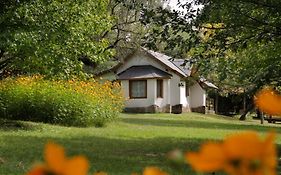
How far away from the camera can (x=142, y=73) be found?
39594mm

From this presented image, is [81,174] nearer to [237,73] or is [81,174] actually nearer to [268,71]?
[268,71]

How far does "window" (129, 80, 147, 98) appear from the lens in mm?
39594

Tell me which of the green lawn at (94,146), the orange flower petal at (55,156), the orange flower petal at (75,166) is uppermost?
the orange flower petal at (55,156)

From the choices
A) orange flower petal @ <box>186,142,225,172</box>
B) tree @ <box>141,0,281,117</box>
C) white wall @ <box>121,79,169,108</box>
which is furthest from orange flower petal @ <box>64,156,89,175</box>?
white wall @ <box>121,79,169,108</box>

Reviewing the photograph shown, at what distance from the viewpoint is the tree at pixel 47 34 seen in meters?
16.8

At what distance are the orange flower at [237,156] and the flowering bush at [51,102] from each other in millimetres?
19932

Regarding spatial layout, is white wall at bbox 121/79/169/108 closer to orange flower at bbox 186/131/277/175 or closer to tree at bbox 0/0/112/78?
tree at bbox 0/0/112/78

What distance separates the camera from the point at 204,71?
12109mm

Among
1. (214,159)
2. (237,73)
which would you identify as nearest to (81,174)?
(214,159)

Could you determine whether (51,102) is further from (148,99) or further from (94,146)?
(148,99)

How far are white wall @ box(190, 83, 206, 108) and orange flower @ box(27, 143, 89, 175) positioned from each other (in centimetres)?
4333

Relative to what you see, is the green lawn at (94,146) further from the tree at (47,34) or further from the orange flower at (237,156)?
the orange flower at (237,156)

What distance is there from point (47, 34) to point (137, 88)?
895 inches

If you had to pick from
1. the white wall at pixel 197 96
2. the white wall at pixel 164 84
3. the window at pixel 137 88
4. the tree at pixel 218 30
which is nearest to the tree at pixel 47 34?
Answer: the tree at pixel 218 30
